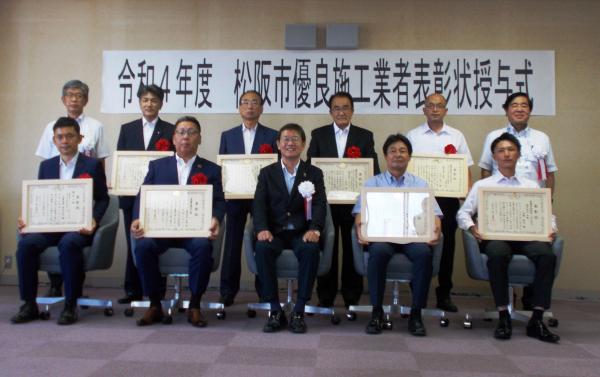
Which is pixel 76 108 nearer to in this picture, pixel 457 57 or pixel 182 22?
pixel 182 22

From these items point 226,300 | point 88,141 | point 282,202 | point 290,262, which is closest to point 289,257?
point 290,262

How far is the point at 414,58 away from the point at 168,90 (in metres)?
2.49

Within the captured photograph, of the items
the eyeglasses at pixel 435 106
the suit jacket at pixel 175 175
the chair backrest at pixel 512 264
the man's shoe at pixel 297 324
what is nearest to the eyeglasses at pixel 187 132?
the suit jacket at pixel 175 175

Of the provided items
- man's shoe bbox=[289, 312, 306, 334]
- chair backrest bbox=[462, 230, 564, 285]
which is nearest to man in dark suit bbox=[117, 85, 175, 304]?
man's shoe bbox=[289, 312, 306, 334]

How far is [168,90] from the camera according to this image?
17.1 ft

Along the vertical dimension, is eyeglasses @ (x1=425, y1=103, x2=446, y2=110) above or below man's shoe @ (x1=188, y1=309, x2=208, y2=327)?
above

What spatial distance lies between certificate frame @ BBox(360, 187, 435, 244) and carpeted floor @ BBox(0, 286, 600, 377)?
23.0 inches

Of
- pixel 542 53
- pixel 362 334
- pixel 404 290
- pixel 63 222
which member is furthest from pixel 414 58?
pixel 63 222

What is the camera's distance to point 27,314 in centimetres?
331

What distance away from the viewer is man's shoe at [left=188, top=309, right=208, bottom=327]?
10.6ft

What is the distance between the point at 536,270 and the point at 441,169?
3.35 feet

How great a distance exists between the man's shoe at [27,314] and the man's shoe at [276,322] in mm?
1531

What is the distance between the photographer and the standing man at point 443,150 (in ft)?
13.1

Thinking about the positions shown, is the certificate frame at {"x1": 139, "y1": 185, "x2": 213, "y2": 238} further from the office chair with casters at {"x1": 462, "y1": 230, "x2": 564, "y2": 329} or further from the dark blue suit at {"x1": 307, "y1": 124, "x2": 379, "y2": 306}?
the office chair with casters at {"x1": 462, "y1": 230, "x2": 564, "y2": 329}
